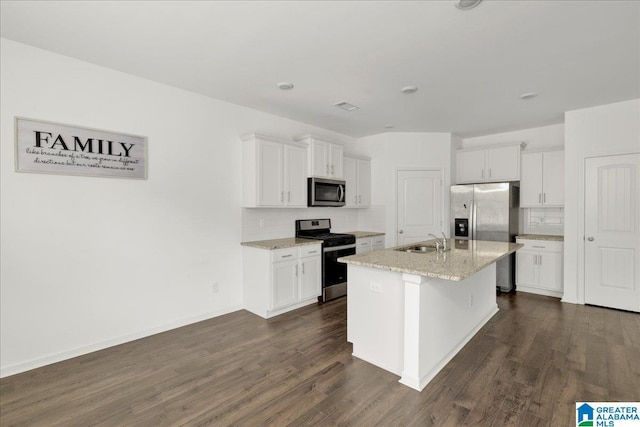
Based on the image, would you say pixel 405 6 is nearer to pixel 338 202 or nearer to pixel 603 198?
pixel 338 202

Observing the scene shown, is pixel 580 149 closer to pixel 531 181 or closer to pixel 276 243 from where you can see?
pixel 531 181

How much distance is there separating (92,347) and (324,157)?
11.4ft

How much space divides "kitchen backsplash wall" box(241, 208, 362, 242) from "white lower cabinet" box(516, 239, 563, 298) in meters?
2.95

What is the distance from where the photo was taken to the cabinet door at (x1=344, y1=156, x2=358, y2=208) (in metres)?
5.17

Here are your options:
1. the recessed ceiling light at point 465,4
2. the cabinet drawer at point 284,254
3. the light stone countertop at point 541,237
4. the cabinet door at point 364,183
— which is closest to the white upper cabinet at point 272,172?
the cabinet drawer at point 284,254

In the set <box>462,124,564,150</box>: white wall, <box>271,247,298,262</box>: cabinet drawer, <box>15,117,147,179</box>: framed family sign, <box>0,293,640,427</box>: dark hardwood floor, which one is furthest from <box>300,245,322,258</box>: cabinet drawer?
<box>462,124,564,150</box>: white wall

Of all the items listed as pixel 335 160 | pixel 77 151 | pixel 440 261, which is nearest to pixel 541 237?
pixel 440 261

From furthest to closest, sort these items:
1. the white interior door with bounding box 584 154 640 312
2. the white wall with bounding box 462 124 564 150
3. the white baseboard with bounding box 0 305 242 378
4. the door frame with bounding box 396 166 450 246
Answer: the door frame with bounding box 396 166 450 246 < the white wall with bounding box 462 124 564 150 < the white interior door with bounding box 584 154 640 312 < the white baseboard with bounding box 0 305 242 378

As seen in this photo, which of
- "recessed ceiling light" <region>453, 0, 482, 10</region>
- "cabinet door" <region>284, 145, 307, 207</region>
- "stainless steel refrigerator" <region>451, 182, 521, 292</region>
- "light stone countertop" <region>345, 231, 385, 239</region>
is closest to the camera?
"recessed ceiling light" <region>453, 0, 482, 10</region>

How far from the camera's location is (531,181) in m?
4.82

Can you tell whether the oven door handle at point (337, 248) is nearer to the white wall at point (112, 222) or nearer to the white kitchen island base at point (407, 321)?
the white wall at point (112, 222)

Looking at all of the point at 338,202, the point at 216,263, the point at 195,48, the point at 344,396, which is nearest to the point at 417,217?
the point at 338,202

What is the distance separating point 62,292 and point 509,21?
166 inches

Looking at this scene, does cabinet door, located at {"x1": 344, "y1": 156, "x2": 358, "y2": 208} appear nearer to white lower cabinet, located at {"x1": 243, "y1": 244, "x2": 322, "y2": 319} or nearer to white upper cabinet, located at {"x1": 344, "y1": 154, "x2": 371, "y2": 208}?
white upper cabinet, located at {"x1": 344, "y1": 154, "x2": 371, "y2": 208}
